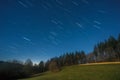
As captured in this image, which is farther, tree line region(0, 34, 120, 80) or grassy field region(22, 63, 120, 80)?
tree line region(0, 34, 120, 80)

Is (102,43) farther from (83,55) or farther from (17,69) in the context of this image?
(17,69)

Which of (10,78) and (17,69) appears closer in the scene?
(10,78)

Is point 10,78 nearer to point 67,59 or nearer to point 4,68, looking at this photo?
point 4,68

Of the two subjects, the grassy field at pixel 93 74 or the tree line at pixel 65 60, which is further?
the tree line at pixel 65 60

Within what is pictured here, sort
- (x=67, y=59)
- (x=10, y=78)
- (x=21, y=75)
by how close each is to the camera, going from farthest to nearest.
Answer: (x=67, y=59) → (x=21, y=75) → (x=10, y=78)

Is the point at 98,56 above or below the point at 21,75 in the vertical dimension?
above

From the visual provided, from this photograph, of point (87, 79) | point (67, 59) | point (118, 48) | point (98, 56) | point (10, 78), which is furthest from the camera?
point (67, 59)

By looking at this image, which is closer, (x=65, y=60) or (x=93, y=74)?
(x=93, y=74)

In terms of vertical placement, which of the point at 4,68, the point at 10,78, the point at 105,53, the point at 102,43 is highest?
the point at 102,43

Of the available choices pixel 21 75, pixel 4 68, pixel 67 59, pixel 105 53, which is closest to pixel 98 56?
pixel 105 53

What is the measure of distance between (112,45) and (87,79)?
56859mm

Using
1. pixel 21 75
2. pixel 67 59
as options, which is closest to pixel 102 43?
pixel 67 59

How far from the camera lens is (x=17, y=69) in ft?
253

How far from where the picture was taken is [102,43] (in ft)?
305
